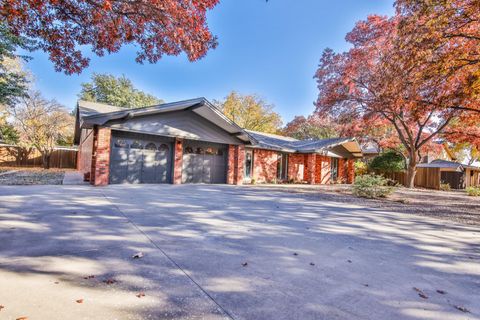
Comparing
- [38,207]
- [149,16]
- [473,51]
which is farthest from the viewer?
[473,51]

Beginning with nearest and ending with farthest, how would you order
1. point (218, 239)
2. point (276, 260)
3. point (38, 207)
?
1. point (276, 260)
2. point (218, 239)
3. point (38, 207)

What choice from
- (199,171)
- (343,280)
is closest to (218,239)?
(343,280)

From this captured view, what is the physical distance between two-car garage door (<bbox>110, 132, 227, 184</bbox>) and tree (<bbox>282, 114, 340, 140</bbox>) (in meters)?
20.6

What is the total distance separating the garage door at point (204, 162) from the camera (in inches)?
530

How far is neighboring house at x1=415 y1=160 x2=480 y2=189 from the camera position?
81.9ft

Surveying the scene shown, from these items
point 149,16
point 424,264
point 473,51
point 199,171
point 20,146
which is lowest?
point 424,264

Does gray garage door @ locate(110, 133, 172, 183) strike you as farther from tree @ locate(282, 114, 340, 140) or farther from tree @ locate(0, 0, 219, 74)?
tree @ locate(282, 114, 340, 140)

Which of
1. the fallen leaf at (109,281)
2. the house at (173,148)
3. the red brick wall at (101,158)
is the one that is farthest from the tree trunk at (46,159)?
the fallen leaf at (109,281)

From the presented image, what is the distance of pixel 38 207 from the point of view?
5.52 m

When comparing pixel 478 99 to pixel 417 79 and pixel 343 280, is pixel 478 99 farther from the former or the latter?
pixel 343 280

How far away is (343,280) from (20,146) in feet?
84.7

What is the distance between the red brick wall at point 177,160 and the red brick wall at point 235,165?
3.06 meters

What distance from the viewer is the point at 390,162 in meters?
24.2

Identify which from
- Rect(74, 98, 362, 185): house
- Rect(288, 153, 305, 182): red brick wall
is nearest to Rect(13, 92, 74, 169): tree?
Rect(74, 98, 362, 185): house
